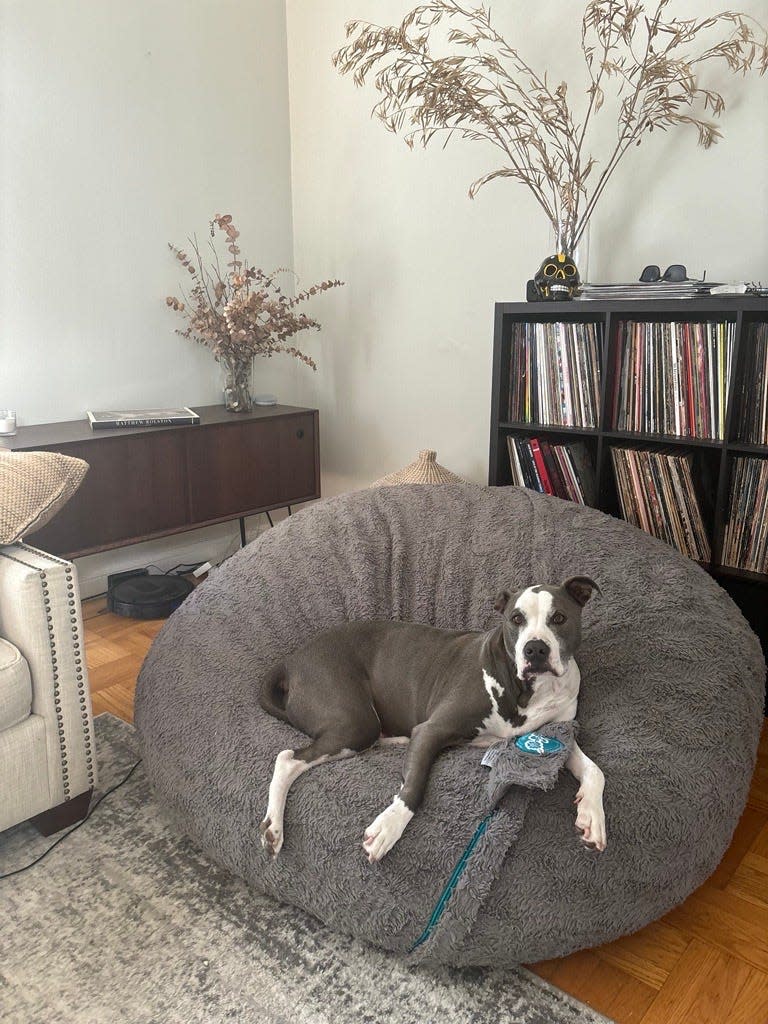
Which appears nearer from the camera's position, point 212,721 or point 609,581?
point 212,721

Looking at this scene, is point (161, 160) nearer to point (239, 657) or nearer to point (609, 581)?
point (239, 657)

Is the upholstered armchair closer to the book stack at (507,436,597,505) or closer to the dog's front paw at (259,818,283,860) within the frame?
the dog's front paw at (259,818,283,860)

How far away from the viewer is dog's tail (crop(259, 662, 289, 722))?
5.75ft

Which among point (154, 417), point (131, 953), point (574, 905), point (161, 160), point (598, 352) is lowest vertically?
point (131, 953)

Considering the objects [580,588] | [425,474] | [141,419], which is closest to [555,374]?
[425,474]

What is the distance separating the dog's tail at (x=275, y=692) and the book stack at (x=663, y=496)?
3.89 feet

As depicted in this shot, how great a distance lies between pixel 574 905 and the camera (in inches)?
51.3

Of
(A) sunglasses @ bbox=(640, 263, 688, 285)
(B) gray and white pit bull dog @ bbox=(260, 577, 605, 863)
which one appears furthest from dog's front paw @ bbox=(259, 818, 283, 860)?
(A) sunglasses @ bbox=(640, 263, 688, 285)

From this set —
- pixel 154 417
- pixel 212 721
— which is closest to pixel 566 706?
pixel 212 721

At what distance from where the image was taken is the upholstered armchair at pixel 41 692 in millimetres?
1624

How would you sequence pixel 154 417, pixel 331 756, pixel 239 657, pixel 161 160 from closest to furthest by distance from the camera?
pixel 331 756
pixel 239 657
pixel 154 417
pixel 161 160

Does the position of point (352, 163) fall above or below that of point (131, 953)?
above

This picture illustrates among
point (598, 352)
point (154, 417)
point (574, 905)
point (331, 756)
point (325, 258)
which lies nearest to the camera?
point (574, 905)

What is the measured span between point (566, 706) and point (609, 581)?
419 mm
